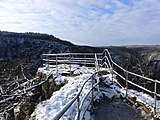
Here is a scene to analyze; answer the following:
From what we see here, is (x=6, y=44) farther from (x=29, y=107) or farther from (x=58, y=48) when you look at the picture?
(x=29, y=107)

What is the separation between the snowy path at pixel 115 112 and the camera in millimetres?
8547

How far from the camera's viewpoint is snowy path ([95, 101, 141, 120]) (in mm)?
Answer: 8547

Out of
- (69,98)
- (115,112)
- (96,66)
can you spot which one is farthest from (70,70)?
(115,112)

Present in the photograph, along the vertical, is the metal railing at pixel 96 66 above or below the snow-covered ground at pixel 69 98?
above

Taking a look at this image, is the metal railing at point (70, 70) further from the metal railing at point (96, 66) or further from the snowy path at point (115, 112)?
the snowy path at point (115, 112)

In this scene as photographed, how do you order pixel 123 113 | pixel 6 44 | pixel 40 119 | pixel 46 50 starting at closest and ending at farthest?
pixel 40 119, pixel 123 113, pixel 46 50, pixel 6 44

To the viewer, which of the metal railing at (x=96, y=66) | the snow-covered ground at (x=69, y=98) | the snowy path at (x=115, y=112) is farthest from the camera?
the snowy path at (x=115, y=112)

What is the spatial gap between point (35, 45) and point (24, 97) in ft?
148

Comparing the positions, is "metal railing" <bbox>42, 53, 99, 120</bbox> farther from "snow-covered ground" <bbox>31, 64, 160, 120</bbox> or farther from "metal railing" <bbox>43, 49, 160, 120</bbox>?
"snow-covered ground" <bbox>31, 64, 160, 120</bbox>

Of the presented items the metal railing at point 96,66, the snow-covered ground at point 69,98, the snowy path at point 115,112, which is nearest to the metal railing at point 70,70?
the metal railing at point 96,66

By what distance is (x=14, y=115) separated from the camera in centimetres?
1346

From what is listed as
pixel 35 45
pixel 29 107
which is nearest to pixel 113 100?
pixel 29 107

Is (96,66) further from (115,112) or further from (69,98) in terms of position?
(115,112)

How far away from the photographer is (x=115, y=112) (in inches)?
358
